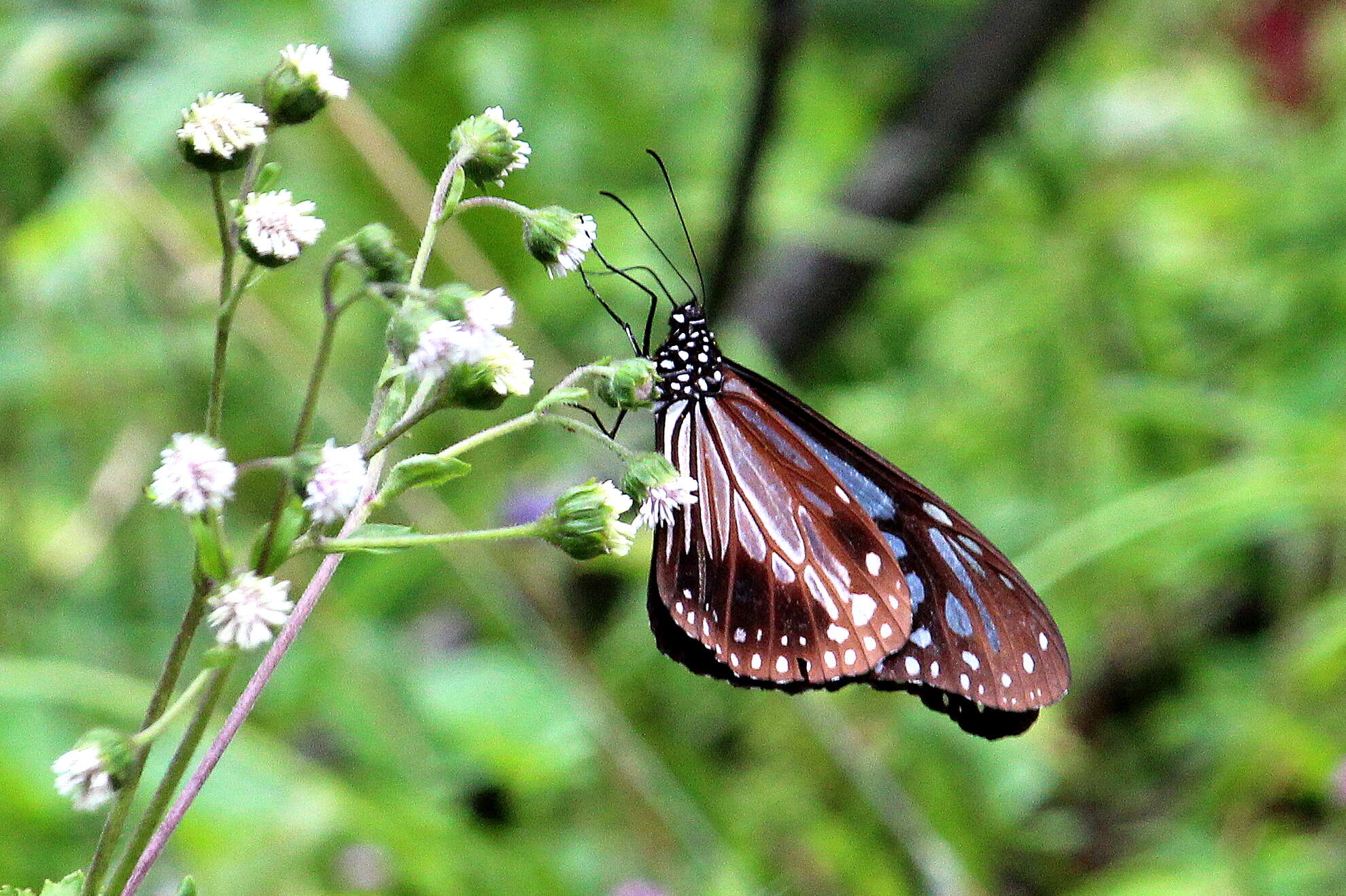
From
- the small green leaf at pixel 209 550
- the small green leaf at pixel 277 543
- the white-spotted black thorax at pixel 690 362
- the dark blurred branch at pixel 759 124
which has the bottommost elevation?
the small green leaf at pixel 209 550

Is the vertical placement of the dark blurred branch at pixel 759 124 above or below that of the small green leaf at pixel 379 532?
above

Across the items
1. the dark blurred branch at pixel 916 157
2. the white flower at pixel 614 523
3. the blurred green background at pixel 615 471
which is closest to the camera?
the white flower at pixel 614 523

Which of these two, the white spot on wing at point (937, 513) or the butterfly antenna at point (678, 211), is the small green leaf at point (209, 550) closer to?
the butterfly antenna at point (678, 211)

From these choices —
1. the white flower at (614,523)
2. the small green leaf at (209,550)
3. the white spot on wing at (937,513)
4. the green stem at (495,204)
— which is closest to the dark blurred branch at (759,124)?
the white spot on wing at (937,513)

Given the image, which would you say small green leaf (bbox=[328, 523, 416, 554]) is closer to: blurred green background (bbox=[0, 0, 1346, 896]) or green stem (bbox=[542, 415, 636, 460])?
green stem (bbox=[542, 415, 636, 460])

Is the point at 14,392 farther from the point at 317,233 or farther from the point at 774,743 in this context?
the point at 317,233

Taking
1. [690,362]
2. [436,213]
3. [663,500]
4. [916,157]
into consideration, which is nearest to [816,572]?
[690,362]
